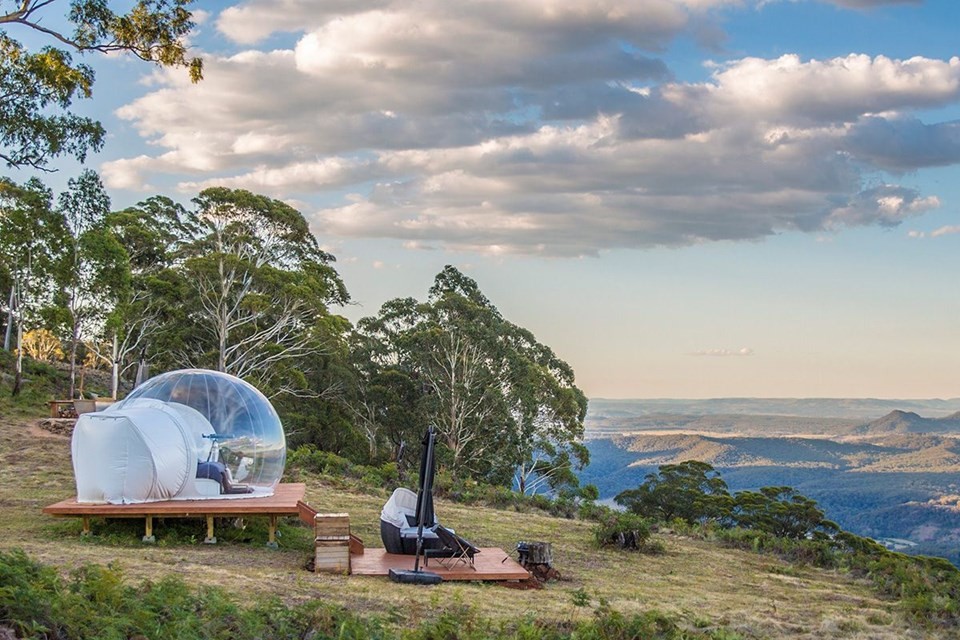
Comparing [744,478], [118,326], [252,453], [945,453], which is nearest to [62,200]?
[118,326]

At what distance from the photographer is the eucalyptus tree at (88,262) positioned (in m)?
30.7

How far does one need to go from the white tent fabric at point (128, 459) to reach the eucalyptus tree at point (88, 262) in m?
19.5

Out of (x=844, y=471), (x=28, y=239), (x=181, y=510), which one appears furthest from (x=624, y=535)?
(x=844, y=471)

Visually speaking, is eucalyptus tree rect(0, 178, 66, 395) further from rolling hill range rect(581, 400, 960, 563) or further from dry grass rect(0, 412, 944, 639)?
rolling hill range rect(581, 400, 960, 563)

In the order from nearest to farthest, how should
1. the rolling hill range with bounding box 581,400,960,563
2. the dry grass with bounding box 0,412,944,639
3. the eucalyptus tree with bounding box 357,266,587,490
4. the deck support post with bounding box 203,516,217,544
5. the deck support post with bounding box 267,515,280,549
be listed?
the dry grass with bounding box 0,412,944,639, the deck support post with bounding box 203,516,217,544, the deck support post with bounding box 267,515,280,549, the eucalyptus tree with bounding box 357,266,587,490, the rolling hill range with bounding box 581,400,960,563

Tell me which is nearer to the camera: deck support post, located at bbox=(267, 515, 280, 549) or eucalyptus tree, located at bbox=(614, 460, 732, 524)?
deck support post, located at bbox=(267, 515, 280, 549)

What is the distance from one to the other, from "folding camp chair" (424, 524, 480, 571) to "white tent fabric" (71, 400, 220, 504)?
3789 millimetres

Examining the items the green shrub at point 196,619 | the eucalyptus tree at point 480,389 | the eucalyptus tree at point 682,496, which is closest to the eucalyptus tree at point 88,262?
the eucalyptus tree at point 480,389

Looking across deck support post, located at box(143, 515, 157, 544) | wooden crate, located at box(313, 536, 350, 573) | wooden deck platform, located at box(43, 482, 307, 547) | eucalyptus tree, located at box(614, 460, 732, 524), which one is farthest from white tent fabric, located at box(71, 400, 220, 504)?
eucalyptus tree, located at box(614, 460, 732, 524)

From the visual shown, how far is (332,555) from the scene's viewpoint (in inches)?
432

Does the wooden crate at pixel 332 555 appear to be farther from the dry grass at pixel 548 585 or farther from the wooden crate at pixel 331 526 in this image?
the dry grass at pixel 548 585

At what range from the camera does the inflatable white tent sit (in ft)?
40.9

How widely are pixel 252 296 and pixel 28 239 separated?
7.75 metres

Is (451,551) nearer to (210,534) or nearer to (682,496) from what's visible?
(210,534)
